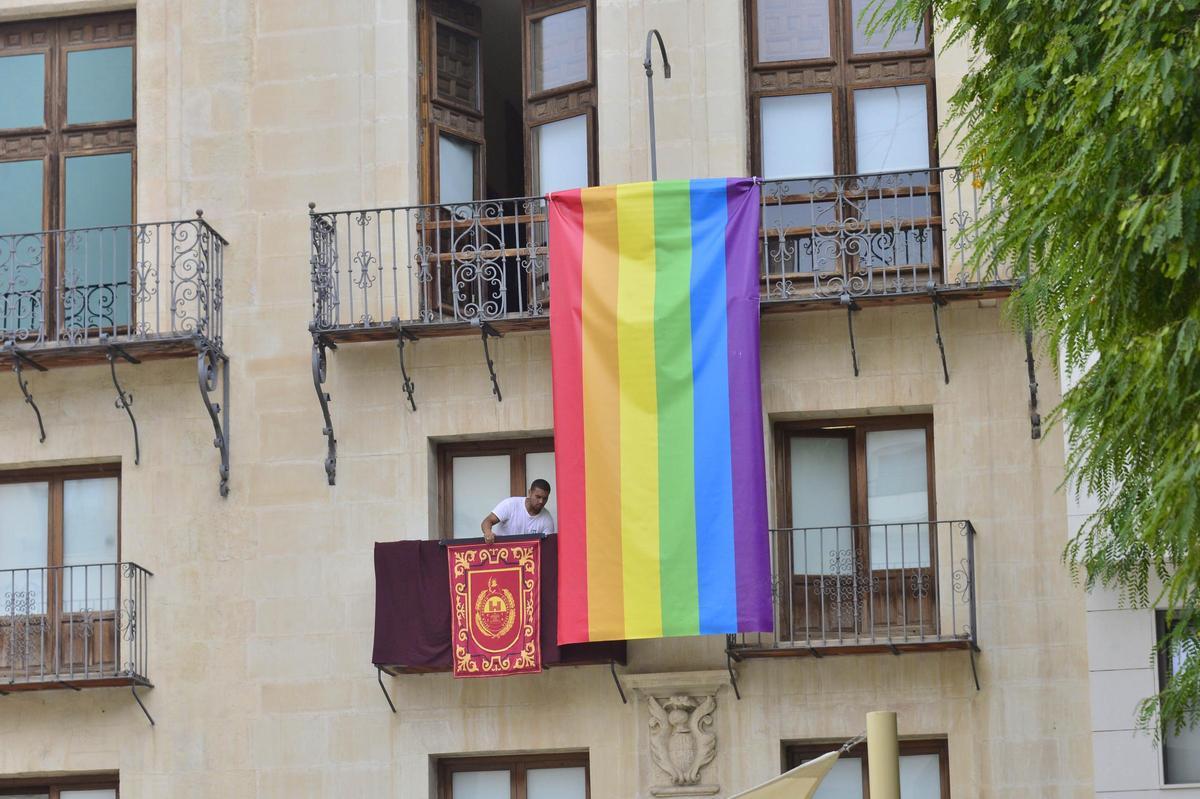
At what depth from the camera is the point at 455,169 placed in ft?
88.3

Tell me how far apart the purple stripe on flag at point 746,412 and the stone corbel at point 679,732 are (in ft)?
3.30

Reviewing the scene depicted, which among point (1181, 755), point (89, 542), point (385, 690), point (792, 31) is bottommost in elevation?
point (1181, 755)

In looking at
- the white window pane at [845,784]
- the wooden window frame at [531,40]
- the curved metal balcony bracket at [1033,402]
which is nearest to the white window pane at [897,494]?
the curved metal balcony bracket at [1033,402]

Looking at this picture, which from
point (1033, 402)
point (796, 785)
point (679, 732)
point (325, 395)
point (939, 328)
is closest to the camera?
point (796, 785)

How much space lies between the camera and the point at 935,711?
23.7 m

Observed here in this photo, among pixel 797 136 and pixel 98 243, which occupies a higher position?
pixel 797 136

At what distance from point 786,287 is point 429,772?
6327mm

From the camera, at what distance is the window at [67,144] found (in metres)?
26.9

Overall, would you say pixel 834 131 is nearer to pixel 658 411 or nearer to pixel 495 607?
pixel 658 411

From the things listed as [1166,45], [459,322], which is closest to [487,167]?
[459,322]

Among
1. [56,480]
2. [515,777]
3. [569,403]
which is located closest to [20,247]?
[56,480]

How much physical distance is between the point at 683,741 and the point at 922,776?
2466mm

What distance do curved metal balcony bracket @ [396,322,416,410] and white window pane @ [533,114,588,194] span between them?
2480mm

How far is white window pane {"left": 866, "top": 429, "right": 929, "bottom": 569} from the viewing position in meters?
24.5
